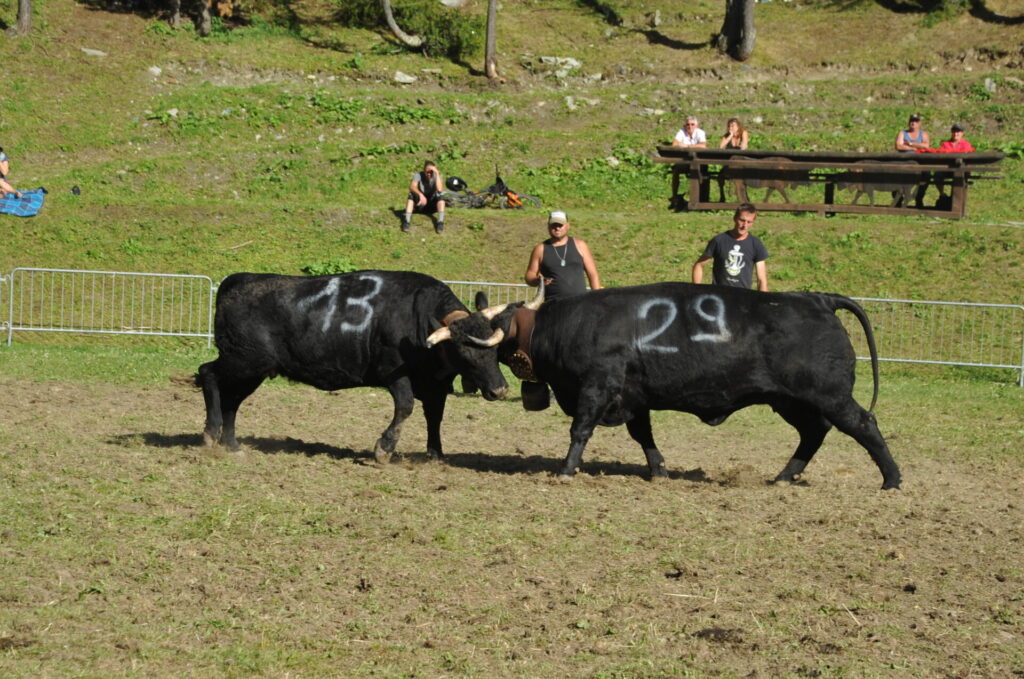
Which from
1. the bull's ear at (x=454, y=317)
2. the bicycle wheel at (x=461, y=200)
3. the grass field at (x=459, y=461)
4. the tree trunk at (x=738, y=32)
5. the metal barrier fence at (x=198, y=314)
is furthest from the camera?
the tree trunk at (x=738, y=32)

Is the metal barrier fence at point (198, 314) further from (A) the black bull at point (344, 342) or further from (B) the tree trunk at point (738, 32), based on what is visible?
(B) the tree trunk at point (738, 32)

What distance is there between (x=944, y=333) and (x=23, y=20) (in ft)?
95.9

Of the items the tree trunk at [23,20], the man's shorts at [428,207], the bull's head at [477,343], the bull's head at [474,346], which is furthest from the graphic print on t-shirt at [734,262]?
the tree trunk at [23,20]

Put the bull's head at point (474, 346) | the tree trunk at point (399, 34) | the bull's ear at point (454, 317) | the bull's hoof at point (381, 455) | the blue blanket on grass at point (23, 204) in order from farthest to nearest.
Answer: the tree trunk at point (399, 34) < the blue blanket on grass at point (23, 204) < the bull's hoof at point (381, 455) < the bull's ear at point (454, 317) < the bull's head at point (474, 346)

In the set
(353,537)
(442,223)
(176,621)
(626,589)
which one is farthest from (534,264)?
(442,223)

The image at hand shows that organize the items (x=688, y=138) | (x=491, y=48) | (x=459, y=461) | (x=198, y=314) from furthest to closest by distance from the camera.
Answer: (x=491, y=48) → (x=688, y=138) → (x=198, y=314) → (x=459, y=461)

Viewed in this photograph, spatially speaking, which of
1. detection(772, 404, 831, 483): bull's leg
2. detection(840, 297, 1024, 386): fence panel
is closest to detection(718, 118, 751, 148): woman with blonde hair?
detection(840, 297, 1024, 386): fence panel

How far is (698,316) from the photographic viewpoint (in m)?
10.5

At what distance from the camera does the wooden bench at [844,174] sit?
2303 centimetres

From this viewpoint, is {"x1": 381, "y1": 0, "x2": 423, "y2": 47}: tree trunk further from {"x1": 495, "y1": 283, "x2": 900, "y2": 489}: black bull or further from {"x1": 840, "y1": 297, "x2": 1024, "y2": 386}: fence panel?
{"x1": 495, "y1": 283, "x2": 900, "y2": 489}: black bull

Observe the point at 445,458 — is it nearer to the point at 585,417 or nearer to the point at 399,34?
the point at 585,417

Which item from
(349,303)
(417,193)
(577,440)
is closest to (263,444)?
(349,303)

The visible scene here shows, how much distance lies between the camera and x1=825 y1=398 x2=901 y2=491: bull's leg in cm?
1038

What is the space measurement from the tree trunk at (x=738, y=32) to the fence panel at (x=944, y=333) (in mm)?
23020
